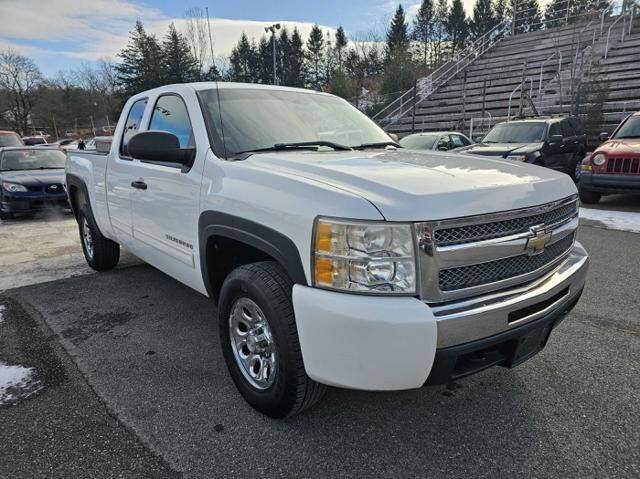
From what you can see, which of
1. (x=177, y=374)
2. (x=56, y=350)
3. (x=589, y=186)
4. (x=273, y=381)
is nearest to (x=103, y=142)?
(x=56, y=350)

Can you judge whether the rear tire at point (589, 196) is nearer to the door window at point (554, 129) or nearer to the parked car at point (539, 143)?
the parked car at point (539, 143)

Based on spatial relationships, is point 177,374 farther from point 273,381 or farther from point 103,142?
point 103,142

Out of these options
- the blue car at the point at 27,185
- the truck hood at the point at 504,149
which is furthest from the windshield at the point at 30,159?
the truck hood at the point at 504,149

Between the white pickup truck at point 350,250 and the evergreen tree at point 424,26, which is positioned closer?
the white pickup truck at point 350,250

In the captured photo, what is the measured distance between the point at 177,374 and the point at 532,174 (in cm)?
250

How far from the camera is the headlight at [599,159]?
8019mm

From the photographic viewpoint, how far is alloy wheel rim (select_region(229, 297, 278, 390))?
7.81 feet

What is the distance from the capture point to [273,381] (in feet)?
7.59

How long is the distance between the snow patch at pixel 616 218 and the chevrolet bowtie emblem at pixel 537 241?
5.51 meters

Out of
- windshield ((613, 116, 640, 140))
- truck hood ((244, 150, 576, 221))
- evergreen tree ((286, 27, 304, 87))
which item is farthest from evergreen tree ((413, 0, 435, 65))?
truck hood ((244, 150, 576, 221))

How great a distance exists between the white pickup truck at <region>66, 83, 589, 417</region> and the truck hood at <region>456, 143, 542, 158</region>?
714 cm

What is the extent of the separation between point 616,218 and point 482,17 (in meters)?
57.9

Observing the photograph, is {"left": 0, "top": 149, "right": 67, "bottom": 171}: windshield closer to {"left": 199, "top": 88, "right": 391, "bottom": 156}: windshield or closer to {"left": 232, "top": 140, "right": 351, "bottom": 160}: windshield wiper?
{"left": 199, "top": 88, "right": 391, "bottom": 156}: windshield

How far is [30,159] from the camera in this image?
10.2 meters
